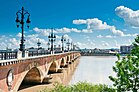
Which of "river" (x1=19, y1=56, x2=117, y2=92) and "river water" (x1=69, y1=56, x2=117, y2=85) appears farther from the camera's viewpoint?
"river water" (x1=69, y1=56, x2=117, y2=85)

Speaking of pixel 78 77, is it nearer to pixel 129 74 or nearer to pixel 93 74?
pixel 93 74

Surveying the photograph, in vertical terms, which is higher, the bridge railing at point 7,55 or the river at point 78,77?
the bridge railing at point 7,55

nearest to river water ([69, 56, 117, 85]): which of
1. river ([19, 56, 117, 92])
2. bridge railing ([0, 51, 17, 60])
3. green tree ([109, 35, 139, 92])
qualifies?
river ([19, 56, 117, 92])

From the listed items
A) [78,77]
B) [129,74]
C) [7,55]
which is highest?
[7,55]

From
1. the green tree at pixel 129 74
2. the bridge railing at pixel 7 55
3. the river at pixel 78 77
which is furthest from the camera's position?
the river at pixel 78 77

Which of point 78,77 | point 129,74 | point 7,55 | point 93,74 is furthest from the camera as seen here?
point 93,74

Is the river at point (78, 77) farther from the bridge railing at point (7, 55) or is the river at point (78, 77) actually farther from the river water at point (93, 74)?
the bridge railing at point (7, 55)

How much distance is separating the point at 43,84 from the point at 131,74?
2152 cm

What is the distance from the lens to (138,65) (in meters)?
16.4

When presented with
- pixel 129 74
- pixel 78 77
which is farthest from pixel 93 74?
pixel 129 74

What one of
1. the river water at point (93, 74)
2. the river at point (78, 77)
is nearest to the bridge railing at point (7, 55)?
the river at point (78, 77)

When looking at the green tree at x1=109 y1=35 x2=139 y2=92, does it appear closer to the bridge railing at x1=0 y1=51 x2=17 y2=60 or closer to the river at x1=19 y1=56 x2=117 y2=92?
the bridge railing at x1=0 y1=51 x2=17 y2=60

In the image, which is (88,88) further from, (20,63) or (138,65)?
(20,63)

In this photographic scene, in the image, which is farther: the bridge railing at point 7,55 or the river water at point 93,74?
the river water at point 93,74
